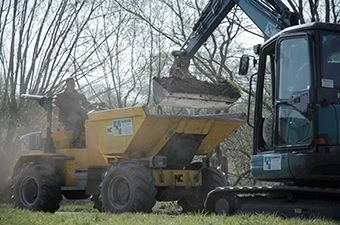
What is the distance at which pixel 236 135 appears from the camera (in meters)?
28.0

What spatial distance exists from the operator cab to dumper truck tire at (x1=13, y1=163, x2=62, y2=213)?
5566 millimetres

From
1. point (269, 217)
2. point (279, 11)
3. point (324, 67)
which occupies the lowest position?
point (269, 217)

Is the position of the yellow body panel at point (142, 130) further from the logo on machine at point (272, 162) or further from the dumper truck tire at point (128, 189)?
the logo on machine at point (272, 162)

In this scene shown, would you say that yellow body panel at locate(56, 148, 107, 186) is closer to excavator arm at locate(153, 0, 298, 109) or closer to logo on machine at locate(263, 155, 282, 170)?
excavator arm at locate(153, 0, 298, 109)

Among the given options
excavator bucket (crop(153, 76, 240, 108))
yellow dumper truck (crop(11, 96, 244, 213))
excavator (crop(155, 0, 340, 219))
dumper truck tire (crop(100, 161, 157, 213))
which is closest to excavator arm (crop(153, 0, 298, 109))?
excavator bucket (crop(153, 76, 240, 108))

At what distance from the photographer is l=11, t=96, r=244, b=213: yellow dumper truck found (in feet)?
40.5

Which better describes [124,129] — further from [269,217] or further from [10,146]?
[10,146]

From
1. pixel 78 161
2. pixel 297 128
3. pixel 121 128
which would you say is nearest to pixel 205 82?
pixel 121 128

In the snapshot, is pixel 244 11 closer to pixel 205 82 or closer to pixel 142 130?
pixel 205 82

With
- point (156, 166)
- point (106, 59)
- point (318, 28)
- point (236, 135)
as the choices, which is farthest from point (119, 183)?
point (106, 59)

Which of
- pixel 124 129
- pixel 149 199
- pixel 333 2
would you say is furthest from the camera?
pixel 333 2

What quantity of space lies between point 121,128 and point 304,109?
15.3 feet

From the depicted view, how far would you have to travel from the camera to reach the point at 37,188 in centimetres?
1417

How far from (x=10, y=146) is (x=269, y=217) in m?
16.5
